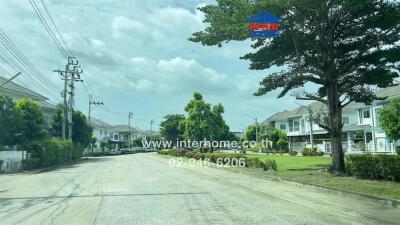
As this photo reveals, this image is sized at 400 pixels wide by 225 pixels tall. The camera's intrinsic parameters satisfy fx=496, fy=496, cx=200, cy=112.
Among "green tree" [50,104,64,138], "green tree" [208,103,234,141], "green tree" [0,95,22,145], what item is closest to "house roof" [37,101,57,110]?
"green tree" [50,104,64,138]

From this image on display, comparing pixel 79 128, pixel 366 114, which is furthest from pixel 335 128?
pixel 79 128

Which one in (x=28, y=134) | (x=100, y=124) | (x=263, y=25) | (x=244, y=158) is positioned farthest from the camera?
(x=100, y=124)

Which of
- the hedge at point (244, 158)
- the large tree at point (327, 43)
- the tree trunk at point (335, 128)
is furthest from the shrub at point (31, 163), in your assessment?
the tree trunk at point (335, 128)

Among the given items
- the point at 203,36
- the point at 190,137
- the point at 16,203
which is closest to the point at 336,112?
the point at 203,36

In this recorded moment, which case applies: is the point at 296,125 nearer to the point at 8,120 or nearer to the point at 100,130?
the point at 8,120

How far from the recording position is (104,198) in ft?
53.3

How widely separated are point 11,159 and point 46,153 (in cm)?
603

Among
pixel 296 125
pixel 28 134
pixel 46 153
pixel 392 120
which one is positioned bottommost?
pixel 46 153

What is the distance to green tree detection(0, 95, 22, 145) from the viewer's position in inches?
1549

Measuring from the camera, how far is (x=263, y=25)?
24250 millimetres

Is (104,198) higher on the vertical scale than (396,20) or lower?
lower

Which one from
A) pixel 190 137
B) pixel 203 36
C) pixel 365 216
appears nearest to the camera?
pixel 365 216

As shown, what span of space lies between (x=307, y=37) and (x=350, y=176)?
7042 millimetres

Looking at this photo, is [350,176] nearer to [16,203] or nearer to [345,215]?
[345,215]
